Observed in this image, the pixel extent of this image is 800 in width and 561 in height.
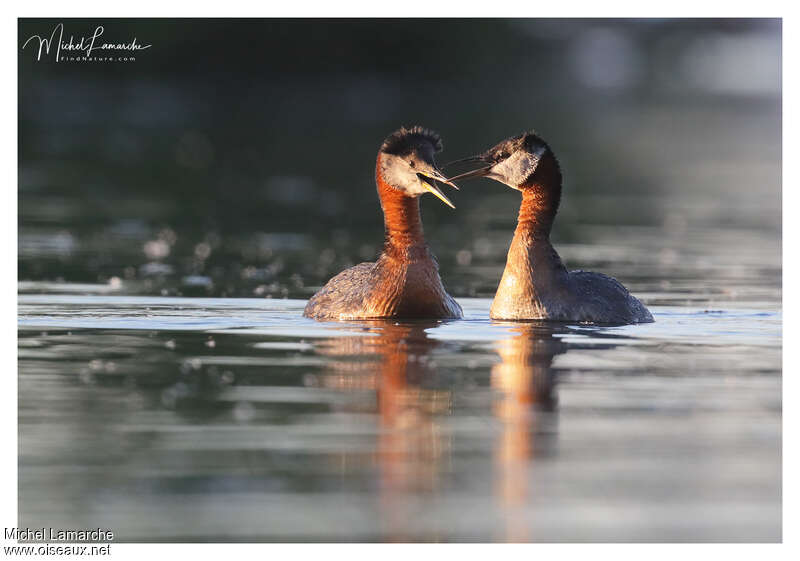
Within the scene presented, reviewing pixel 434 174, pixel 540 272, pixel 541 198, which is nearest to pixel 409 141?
pixel 434 174

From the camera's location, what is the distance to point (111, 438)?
9516 millimetres

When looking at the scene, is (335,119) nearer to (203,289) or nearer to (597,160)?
(597,160)

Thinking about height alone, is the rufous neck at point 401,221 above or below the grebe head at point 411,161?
below

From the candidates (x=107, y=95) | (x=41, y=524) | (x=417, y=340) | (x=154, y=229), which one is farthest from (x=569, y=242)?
(x=107, y=95)

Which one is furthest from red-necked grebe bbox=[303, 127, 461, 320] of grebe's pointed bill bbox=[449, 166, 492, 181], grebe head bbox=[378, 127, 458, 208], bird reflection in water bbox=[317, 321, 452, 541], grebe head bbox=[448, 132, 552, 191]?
grebe head bbox=[448, 132, 552, 191]

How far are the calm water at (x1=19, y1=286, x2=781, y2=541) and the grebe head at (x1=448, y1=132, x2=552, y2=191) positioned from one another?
1.70 m

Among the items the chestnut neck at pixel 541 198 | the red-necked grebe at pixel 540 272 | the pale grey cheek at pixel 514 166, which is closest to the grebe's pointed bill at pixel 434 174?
the red-necked grebe at pixel 540 272

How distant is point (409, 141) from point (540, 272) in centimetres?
171

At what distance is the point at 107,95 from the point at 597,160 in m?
21.8

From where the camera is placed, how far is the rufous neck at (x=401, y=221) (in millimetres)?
14906

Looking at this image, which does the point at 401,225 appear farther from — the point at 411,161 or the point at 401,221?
the point at 411,161

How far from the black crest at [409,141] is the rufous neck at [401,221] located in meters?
0.29

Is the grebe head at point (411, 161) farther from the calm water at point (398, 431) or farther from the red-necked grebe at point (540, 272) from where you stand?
the calm water at point (398, 431)

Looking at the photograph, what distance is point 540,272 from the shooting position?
15008mm
